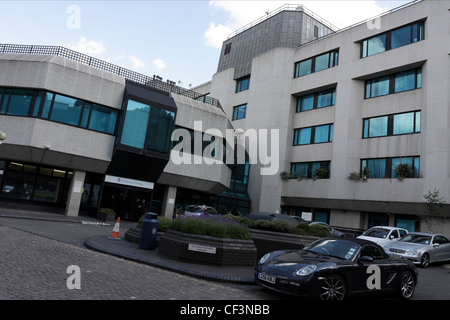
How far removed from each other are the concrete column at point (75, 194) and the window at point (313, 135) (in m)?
20.8

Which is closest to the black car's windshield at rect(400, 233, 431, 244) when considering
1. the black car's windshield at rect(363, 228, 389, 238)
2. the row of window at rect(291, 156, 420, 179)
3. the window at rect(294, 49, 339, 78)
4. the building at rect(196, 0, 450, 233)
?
the black car's windshield at rect(363, 228, 389, 238)

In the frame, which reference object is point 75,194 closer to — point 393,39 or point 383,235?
point 383,235

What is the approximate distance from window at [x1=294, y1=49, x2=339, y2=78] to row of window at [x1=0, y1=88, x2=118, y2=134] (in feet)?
69.1

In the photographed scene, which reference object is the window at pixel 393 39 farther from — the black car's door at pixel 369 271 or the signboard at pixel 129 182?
the black car's door at pixel 369 271

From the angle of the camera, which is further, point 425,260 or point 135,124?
point 135,124

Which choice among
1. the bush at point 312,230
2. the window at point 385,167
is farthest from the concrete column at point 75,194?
the window at point 385,167

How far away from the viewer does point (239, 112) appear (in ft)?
133

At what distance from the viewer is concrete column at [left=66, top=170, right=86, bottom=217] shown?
23344mm

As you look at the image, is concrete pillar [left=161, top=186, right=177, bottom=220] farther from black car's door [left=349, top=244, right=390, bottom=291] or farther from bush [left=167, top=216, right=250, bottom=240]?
black car's door [left=349, top=244, right=390, bottom=291]

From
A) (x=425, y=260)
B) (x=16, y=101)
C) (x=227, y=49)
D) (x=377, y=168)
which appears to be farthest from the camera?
(x=227, y=49)

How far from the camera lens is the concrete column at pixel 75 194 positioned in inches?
919

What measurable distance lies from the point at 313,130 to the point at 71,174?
21.9 meters

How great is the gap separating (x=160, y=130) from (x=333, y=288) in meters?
20.3

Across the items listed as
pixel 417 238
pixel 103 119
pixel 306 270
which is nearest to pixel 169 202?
pixel 103 119
